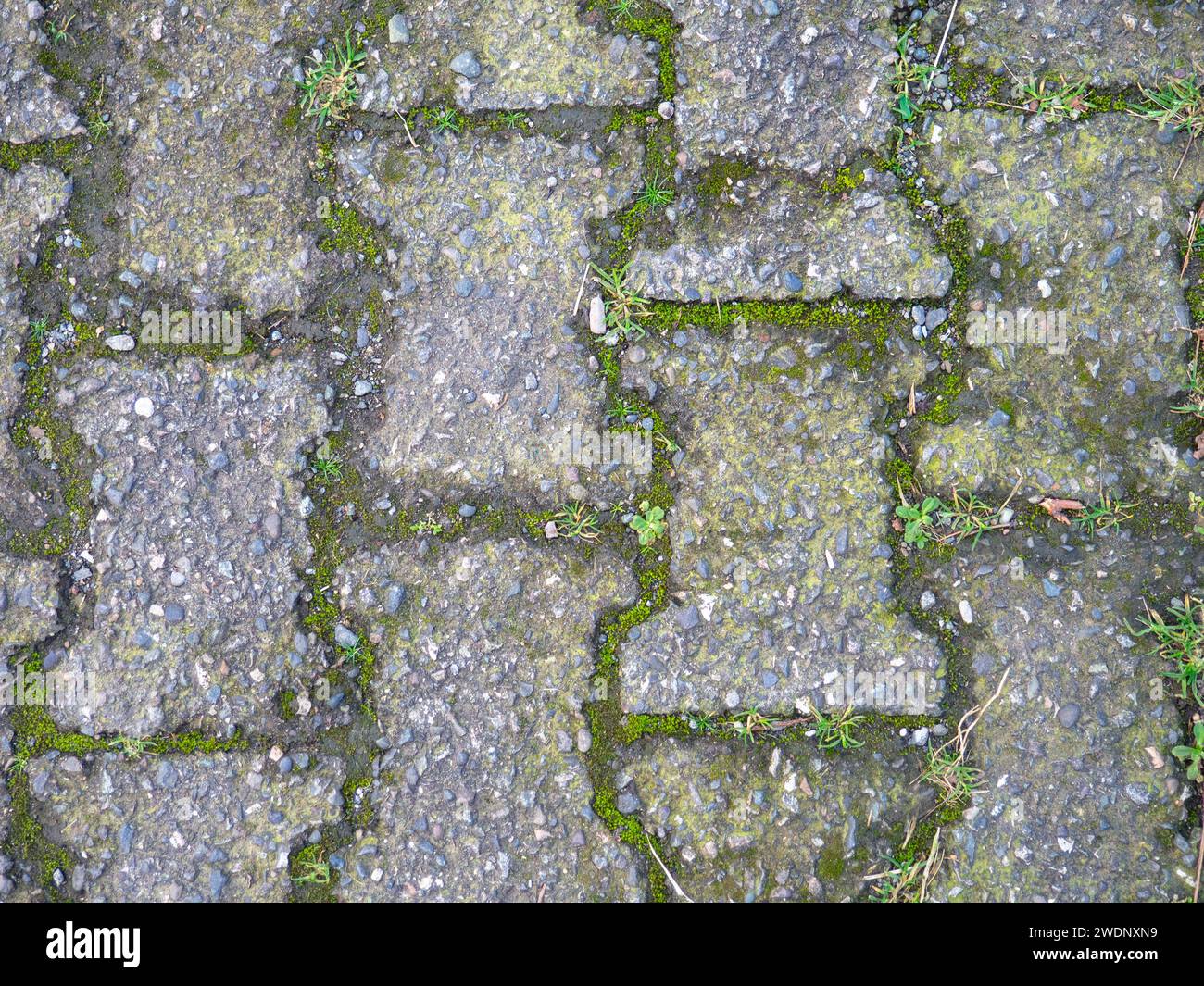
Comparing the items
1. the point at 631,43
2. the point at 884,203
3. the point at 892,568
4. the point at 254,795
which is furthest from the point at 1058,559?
the point at 254,795

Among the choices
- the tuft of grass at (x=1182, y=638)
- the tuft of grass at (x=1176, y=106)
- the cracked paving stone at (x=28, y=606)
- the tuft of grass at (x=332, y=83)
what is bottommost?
the tuft of grass at (x=1182, y=638)

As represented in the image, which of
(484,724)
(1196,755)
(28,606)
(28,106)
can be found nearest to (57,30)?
(28,106)

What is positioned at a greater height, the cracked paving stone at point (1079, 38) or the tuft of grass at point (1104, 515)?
the cracked paving stone at point (1079, 38)

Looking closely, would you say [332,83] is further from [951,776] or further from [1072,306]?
[951,776]

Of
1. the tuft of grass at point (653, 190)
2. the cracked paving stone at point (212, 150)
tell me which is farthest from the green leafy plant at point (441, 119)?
the tuft of grass at point (653, 190)

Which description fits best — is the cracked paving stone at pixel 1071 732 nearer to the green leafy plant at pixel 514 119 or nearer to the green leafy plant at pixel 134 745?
the green leafy plant at pixel 514 119

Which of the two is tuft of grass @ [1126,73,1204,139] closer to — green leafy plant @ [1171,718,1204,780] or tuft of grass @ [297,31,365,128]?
green leafy plant @ [1171,718,1204,780]
